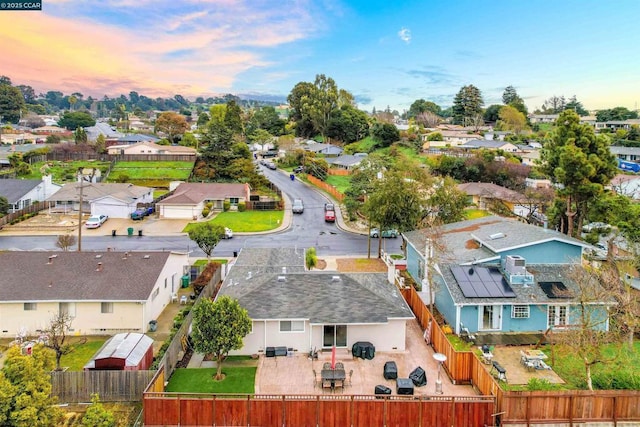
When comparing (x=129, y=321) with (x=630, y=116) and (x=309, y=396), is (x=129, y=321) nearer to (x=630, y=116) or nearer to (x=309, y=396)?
(x=309, y=396)

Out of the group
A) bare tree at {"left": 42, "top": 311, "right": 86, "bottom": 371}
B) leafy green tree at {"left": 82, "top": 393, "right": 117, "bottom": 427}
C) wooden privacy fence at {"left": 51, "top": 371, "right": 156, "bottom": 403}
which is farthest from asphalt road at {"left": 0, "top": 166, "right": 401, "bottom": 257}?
leafy green tree at {"left": 82, "top": 393, "right": 117, "bottom": 427}

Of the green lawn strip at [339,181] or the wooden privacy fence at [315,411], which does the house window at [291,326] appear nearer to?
the wooden privacy fence at [315,411]

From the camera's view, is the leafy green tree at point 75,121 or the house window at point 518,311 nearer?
the house window at point 518,311

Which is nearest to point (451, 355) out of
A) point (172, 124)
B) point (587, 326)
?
point (587, 326)

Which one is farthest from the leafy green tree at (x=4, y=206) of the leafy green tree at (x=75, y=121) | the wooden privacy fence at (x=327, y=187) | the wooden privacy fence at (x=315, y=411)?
the leafy green tree at (x=75, y=121)

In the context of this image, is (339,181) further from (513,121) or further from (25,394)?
(513,121)

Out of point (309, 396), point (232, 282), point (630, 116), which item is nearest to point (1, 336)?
point (232, 282)

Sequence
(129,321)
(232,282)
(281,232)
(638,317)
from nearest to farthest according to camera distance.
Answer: (638,317) → (129,321) → (232,282) → (281,232)
